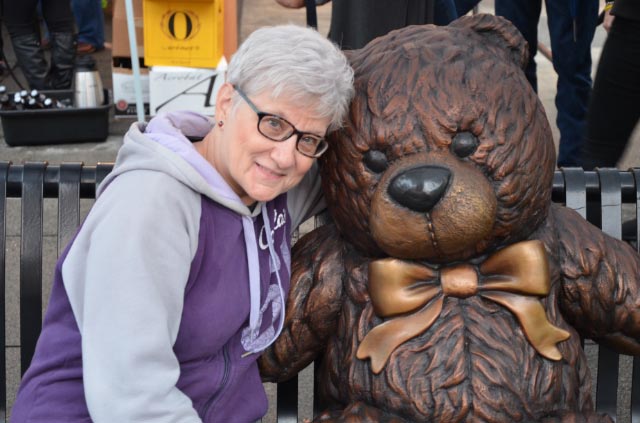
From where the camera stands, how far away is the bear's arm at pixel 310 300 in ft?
6.22

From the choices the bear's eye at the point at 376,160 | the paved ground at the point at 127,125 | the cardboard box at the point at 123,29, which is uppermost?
A: the bear's eye at the point at 376,160

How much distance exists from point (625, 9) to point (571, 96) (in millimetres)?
1009

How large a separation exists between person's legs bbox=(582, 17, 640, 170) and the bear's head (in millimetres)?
1854

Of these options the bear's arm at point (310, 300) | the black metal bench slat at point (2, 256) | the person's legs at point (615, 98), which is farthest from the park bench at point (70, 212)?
the person's legs at point (615, 98)

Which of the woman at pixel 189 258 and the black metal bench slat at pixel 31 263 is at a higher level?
the woman at pixel 189 258

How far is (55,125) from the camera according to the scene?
4906mm

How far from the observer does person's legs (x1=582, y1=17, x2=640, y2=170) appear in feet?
11.3

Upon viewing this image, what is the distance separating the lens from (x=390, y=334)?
1771 mm

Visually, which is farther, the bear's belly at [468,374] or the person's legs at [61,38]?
the person's legs at [61,38]

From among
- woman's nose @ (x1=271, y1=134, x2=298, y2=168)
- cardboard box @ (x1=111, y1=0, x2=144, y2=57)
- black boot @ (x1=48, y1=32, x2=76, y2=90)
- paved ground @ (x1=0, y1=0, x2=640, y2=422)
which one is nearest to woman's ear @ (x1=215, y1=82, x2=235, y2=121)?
woman's nose @ (x1=271, y1=134, x2=298, y2=168)

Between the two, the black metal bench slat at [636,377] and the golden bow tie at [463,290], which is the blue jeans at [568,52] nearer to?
the black metal bench slat at [636,377]

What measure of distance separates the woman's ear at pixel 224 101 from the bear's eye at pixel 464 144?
17.0 inches

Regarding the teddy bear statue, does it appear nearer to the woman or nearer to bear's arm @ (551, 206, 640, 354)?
bear's arm @ (551, 206, 640, 354)

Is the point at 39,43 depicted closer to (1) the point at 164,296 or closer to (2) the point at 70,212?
(2) the point at 70,212
